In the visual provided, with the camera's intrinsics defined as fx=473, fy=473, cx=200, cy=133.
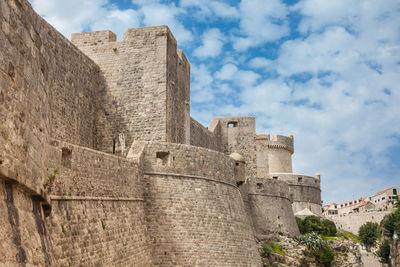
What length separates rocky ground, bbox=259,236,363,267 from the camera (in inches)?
915

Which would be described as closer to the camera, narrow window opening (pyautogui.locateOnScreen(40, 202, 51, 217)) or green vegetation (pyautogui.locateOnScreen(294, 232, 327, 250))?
narrow window opening (pyautogui.locateOnScreen(40, 202, 51, 217))

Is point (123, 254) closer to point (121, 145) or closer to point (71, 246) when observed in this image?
point (71, 246)

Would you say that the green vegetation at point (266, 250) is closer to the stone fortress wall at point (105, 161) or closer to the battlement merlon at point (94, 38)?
the stone fortress wall at point (105, 161)

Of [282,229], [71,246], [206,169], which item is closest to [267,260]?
[282,229]

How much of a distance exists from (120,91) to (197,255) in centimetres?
710

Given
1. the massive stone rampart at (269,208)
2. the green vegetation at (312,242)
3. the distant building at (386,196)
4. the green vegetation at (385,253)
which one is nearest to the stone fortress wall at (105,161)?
the massive stone rampart at (269,208)

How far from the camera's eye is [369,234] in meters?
50.5

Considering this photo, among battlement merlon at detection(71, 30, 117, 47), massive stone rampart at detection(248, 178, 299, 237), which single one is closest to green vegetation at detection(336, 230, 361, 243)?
massive stone rampart at detection(248, 178, 299, 237)

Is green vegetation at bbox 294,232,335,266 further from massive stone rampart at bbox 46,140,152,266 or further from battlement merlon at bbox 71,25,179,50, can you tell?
massive stone rampart at bbox 46,140,152,266

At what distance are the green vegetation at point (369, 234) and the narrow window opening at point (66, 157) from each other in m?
45.8

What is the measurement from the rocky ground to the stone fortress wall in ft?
18.9

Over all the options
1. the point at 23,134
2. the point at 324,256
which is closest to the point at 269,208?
the point at 324,256

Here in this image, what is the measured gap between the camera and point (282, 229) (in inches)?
1073

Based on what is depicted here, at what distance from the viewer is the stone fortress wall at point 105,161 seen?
16.9 ft
